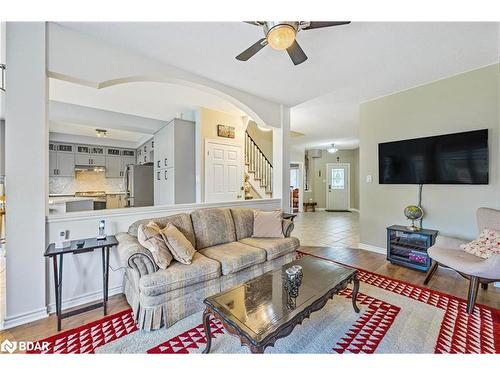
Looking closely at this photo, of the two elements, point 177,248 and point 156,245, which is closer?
point 156,245

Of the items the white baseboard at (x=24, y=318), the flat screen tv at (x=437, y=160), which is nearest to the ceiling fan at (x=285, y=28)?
the flat screen tv at (x=437, y=160)

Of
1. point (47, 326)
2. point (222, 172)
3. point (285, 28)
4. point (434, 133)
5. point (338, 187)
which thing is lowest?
point (47, 326)

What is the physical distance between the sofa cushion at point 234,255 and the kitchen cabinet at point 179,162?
2200mm

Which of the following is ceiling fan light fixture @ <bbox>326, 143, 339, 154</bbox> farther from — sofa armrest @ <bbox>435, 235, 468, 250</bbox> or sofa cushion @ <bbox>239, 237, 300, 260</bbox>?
sofa cushion @ <bbox>239, 237, 300, 260</bbox>

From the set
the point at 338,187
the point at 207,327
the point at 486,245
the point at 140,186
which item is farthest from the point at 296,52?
the point at 338,187

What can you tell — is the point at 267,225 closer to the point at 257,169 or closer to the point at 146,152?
the point at 257,169

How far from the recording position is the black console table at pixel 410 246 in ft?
9.98

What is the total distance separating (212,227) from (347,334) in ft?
5.71

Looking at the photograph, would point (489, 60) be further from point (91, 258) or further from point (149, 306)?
point (91, 258)

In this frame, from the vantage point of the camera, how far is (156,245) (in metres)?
2.03

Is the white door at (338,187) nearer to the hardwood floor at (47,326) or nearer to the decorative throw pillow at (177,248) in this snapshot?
the decorative throw pillow at (177,248)

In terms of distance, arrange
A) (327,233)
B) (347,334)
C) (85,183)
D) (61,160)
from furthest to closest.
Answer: (85,183), (61,160), (327,233), (347,334)
